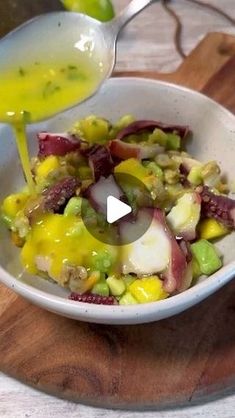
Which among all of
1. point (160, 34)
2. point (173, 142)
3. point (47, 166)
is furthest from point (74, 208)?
point (160, 34)

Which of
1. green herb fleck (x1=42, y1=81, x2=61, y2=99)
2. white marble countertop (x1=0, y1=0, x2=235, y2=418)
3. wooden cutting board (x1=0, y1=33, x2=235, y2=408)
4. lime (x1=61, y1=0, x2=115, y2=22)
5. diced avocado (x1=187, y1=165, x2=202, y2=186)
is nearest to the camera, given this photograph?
wooden cutting board (x1=0, y1=33, x2=235, y2=408)

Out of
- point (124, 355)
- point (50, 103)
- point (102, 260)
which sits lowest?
point (124, 355)

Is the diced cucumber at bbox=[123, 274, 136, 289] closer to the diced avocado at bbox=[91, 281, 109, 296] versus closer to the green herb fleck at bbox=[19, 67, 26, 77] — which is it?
the diced avocado at bbox=[91, 281, 109, 296]

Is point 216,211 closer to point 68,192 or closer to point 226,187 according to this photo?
point 226,187

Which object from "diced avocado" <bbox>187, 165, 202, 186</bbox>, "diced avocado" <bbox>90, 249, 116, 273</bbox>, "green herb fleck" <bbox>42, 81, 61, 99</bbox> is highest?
"green herb fleck" <bbox>42, 81, 61, 99</bbox>

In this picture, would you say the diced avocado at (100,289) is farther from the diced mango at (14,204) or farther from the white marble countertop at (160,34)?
the white marble countertop at (160,34)

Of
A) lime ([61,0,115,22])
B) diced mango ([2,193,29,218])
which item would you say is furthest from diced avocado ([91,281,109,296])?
lime ([61,0,115,22])

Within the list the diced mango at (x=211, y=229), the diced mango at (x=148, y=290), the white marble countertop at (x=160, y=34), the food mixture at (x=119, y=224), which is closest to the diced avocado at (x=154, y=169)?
the food mixture at (x=119, y=224)

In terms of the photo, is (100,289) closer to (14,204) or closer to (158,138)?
(14,204)
